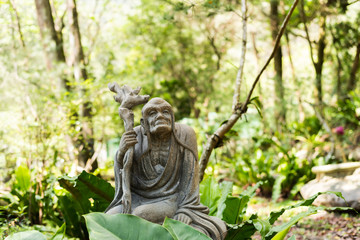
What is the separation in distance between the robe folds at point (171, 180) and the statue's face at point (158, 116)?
16 cm

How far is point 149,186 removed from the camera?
3.80 m

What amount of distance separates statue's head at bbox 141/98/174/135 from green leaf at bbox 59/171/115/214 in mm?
1335

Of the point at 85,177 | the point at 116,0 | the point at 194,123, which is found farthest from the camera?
the point at 116,0

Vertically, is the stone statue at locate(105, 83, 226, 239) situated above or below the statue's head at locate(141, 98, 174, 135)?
below

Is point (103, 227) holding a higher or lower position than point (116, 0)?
lower

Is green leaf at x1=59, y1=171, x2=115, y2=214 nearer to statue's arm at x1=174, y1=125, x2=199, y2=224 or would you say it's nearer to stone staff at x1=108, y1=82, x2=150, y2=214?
stone staff at x1=108, y1=82, x2=150, y2=214

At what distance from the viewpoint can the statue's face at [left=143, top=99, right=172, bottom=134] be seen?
378cm

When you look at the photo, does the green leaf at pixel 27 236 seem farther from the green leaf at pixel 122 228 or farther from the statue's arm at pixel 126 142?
the statue's arm at pixel 126 142

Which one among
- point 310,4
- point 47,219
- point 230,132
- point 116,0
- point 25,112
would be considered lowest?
point 47,219

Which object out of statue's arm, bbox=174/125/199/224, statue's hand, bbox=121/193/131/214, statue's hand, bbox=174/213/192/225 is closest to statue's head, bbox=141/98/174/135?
statue's arm, bbox=174/125/199/224

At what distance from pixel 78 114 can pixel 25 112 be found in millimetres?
1116

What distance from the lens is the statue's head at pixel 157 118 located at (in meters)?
3.78

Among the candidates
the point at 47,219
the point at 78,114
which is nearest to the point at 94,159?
the point at 78,114

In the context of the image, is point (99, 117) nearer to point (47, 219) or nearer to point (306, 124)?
point (47, 219)
